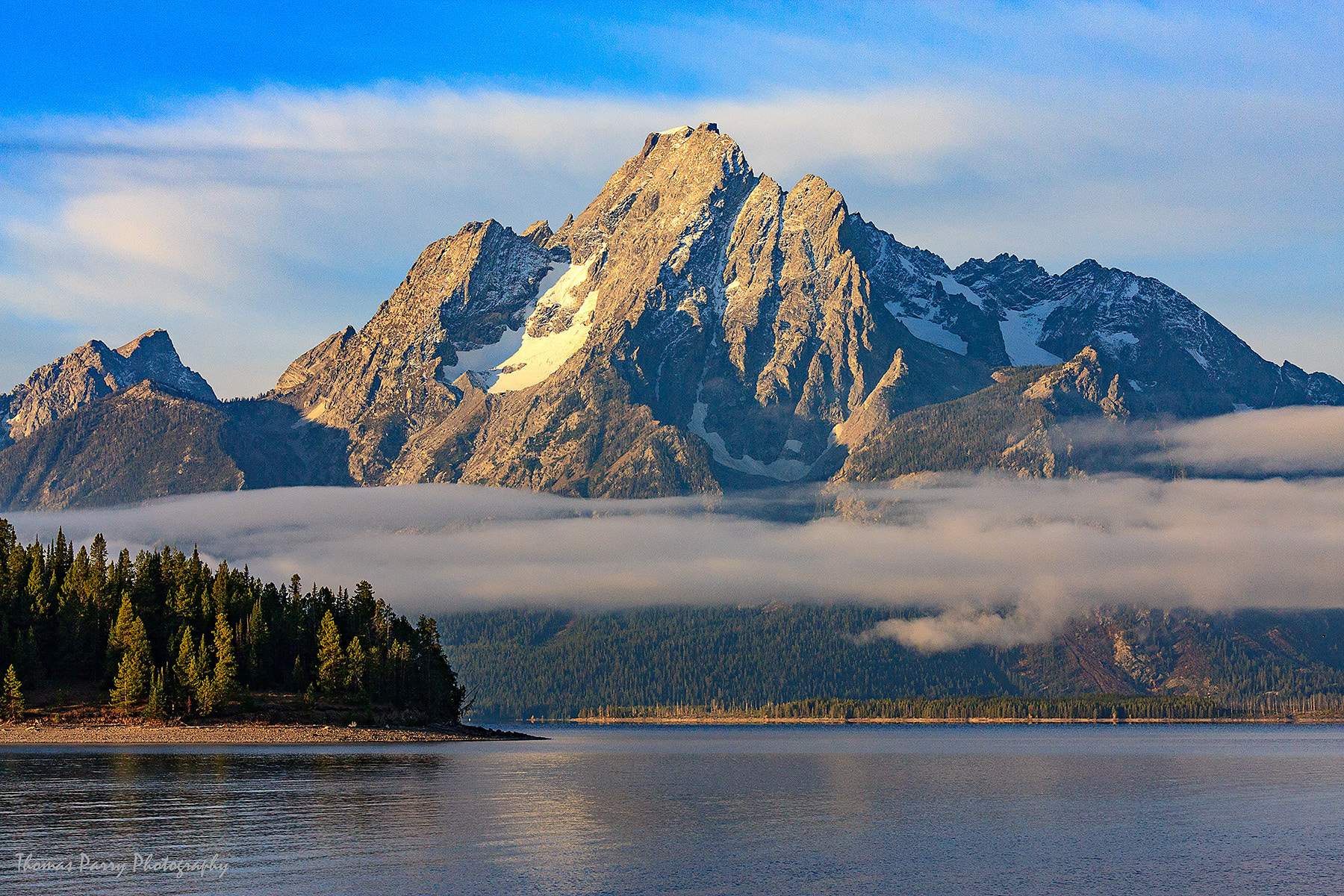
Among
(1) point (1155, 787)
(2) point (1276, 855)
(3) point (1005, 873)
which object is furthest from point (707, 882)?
(1) point (1155, 787)

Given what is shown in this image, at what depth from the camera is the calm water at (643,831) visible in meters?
85.8

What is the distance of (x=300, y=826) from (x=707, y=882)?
35209mm

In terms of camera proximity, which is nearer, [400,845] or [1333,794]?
[400,845]

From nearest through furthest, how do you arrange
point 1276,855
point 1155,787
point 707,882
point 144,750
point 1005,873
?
point 707,882, point 1005,873, point 1276,855, point 1155,787, point 144,750

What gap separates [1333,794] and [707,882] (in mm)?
95377

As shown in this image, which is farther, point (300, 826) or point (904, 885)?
point (300, 826)

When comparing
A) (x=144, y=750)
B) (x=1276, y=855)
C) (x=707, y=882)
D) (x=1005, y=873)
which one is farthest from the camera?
(x=144, y=750)

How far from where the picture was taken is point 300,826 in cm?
10431

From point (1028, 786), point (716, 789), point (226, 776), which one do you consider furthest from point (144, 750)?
point (1028, 786)

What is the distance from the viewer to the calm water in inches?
3378

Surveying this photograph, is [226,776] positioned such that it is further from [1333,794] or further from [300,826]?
[1333,794]

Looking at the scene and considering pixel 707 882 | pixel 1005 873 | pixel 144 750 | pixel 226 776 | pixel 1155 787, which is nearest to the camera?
pixel 707 882

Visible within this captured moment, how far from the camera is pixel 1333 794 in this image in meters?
151

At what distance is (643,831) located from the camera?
362 feet
